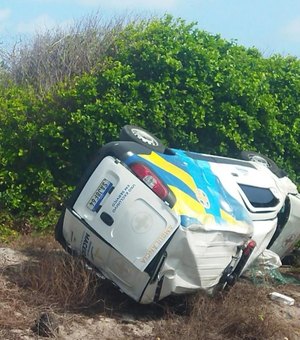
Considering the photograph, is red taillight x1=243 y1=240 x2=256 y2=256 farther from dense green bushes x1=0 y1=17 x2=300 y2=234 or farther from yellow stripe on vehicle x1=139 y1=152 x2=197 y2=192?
dense green bushes x1=0 y1=17 x2=300 y2=234

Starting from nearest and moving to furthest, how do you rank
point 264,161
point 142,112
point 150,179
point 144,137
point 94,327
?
point 94,327 → point 150,179 → point 144,137 → point 264,161 → point 142,112

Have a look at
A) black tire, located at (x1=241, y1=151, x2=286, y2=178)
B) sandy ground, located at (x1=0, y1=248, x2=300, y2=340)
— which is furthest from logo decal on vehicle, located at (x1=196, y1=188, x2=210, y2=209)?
black tire, located at (x1=241, y1=151, x2=286, y2=178)

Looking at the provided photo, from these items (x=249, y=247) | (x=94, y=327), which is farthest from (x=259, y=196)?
(x=94, y=327)

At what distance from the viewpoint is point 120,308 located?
6742 mm

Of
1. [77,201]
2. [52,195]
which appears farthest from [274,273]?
[52,195]

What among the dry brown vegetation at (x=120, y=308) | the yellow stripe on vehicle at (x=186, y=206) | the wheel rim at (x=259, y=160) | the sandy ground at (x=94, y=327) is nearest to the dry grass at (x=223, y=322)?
the dry brown vegetation at (x=120, y=308)

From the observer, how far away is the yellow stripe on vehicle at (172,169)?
21.6ft

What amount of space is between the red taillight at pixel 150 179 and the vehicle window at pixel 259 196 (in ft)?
3.60

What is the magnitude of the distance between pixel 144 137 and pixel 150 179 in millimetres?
1218

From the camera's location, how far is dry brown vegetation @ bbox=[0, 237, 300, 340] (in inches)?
247

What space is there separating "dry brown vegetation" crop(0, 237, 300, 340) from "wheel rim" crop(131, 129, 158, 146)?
1.36 metres

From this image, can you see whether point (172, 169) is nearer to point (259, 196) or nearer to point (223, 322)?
point (259, 196)

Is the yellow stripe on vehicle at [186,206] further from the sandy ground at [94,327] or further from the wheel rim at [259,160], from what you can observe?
the wheel rim at [259,160]

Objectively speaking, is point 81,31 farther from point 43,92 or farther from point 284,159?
point 284,159
